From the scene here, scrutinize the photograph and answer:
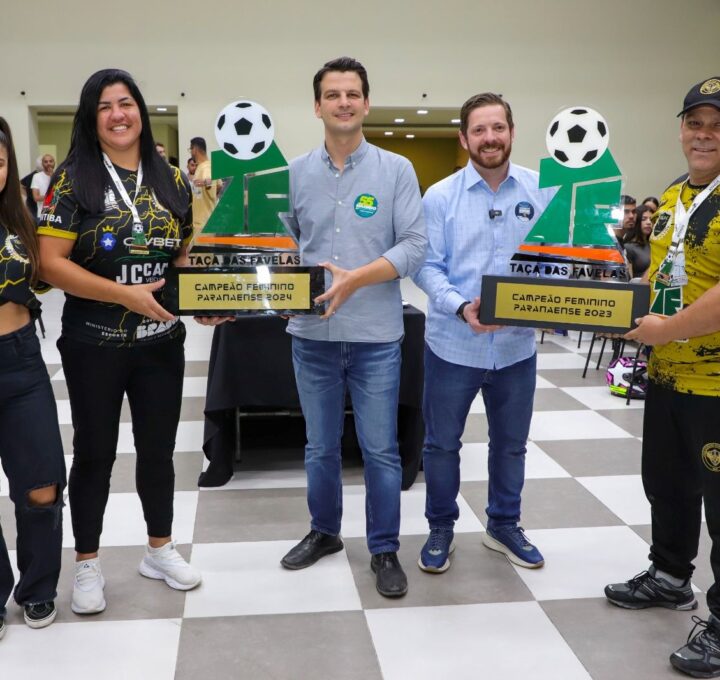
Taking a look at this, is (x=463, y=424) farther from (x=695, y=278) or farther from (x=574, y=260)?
(x=695, y=278)

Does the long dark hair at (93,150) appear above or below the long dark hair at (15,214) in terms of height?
above

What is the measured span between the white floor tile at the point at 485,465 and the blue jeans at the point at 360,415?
0.93 meters

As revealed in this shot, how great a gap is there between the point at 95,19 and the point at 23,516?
998 centimetres

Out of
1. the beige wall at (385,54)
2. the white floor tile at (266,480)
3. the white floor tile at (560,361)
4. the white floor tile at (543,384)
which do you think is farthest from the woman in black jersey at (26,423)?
the beige wall at (385,54)

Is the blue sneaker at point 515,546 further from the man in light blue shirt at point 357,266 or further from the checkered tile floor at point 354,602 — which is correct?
the man in light blue shirt at point 357,266

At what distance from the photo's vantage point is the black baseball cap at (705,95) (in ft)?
5.63

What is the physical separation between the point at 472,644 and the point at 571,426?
2.09 m

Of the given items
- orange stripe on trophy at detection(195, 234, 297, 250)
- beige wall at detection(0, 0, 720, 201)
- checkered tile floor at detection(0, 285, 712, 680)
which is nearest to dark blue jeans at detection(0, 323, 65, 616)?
checkered tile floor at detection(0, 285, 712, 680)

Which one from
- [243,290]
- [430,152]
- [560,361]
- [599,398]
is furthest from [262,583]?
[430,152]

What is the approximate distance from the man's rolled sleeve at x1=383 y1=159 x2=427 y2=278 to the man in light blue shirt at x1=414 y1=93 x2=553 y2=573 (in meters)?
0.12

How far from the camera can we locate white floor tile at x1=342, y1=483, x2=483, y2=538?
8.49 ft

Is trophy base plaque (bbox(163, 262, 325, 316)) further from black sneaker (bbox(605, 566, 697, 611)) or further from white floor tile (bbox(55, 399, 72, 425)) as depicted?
white floor tile (bbox(55, 399, 72, 425))

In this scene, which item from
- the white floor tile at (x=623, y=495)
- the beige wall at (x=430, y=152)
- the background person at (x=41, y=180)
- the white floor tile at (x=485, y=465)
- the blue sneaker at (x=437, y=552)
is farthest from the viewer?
the beige wall at (x=430, y=152)

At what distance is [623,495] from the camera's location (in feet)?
9.50
